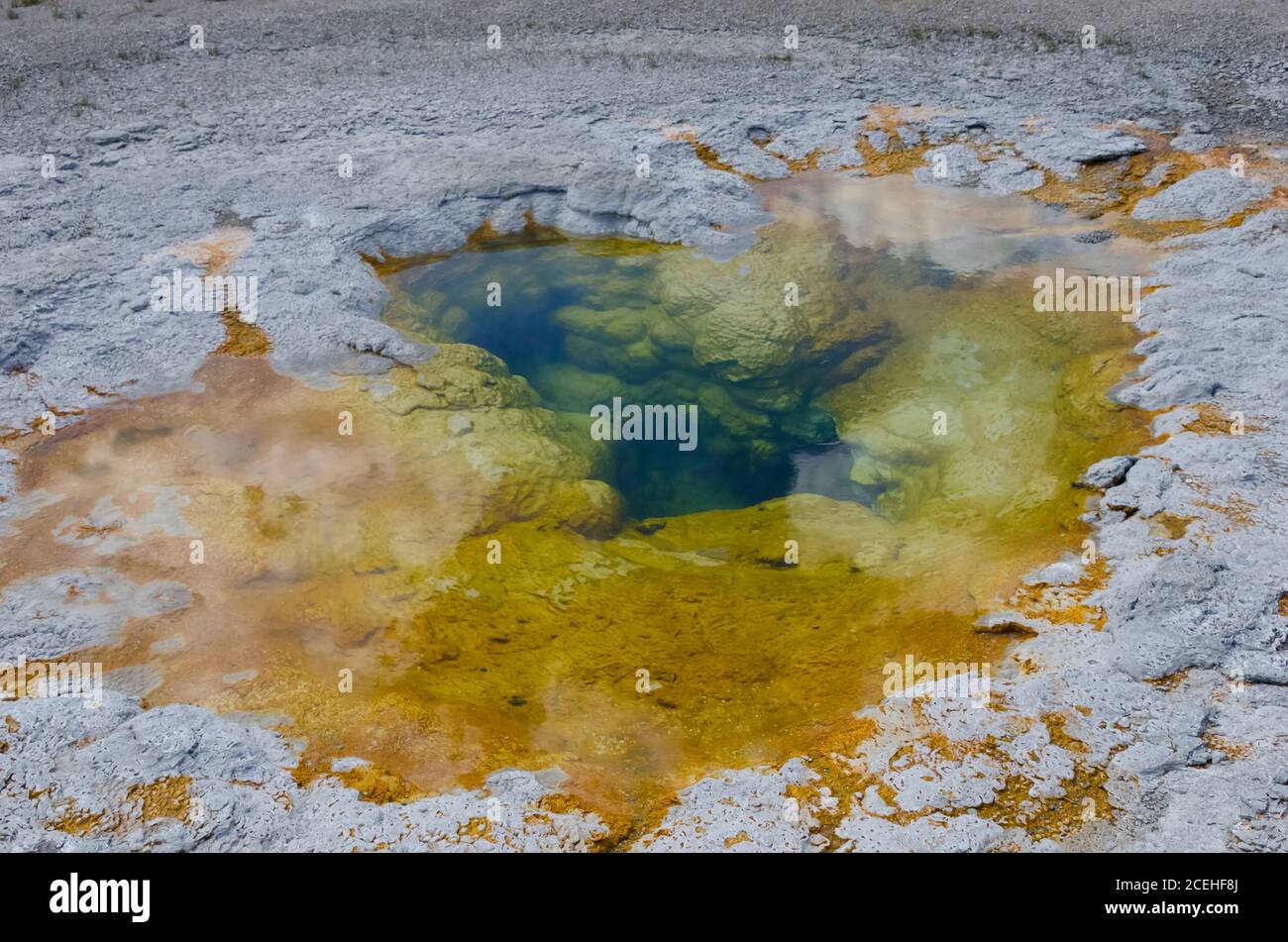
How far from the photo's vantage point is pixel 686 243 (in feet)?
25.4

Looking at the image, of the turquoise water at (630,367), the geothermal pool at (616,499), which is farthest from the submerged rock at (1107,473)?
the turquoise water at (630,367)

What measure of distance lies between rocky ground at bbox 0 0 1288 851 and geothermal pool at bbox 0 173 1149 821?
0.74ft

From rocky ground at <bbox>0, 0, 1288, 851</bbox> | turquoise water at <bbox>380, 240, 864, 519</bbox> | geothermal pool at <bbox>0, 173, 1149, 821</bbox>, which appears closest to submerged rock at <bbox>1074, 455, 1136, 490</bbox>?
rocky ground at <bbox>0, 0, 1288, 851</bbox>

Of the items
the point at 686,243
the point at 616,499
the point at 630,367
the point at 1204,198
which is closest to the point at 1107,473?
the point at 616,499

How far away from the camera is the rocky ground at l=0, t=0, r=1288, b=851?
143 inches

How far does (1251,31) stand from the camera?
982cm

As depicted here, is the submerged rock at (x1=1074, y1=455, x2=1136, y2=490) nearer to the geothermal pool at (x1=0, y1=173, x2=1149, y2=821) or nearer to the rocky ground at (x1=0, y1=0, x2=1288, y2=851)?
the rocky ground at (x1=0, y1=0, x2=1288, y2=851)

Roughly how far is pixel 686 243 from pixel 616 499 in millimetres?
2797

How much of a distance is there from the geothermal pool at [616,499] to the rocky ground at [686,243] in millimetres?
227

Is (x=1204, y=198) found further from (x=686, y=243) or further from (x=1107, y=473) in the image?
(x=686, y=243)

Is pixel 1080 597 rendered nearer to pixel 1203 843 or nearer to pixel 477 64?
pixel 1203 843

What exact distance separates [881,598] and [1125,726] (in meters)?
1.34

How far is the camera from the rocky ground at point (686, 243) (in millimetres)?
3631

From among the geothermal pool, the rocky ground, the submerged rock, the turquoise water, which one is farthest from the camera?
the turquoise water
